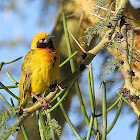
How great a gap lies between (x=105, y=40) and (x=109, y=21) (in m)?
0.08

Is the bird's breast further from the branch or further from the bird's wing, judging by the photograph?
the branch

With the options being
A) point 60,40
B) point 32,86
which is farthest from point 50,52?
point 60,40

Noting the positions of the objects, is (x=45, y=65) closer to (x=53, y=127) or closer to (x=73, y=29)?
(x=53, y=127)

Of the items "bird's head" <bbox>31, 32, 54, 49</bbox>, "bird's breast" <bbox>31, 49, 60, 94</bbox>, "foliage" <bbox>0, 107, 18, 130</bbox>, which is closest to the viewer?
"foliage" <bbox>0, 107, 18, 130</bbox>

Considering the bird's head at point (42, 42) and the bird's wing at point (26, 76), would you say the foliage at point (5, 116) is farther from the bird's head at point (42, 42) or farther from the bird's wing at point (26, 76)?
the bird's head at point (42, 42)

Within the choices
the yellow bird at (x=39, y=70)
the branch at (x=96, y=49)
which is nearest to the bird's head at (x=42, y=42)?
the yellow bird at (x=39, y=70)

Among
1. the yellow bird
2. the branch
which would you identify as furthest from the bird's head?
the branch

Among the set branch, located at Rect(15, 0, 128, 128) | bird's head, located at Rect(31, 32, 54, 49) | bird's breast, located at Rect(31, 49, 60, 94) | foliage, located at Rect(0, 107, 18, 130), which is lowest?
foliage, located at Rect(0, 107, 18, 130)

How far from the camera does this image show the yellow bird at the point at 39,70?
1.68 m

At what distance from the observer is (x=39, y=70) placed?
66.4 inches

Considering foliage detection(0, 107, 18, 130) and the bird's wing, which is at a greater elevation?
the bird's wing

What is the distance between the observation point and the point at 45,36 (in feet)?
6.21

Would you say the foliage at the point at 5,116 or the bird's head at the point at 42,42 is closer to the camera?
the foliage at the point at 5,116

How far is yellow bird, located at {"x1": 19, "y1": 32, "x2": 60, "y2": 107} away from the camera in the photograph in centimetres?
168
